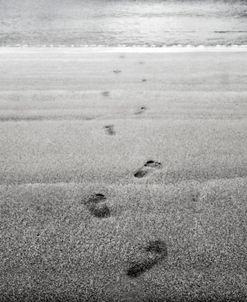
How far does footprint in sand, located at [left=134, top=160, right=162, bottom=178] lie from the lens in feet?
5.72

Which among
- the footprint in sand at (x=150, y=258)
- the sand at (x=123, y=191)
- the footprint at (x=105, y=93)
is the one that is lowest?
the footprint in sand at (x=150, y=258)

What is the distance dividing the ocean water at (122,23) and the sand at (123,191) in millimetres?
2235

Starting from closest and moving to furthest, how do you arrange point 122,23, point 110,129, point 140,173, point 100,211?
point 100,211
point 140,173
point 110,129
point 122,23

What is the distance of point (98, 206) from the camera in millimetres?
1526

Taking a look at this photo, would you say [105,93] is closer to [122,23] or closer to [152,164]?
[152,164]

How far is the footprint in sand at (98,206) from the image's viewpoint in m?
1.48

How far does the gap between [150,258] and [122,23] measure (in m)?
5.49

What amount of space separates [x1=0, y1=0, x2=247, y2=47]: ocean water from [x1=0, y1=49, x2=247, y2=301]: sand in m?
2.24

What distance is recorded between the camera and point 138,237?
1370 millimetres

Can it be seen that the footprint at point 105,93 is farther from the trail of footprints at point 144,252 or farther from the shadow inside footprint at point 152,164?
the trail of footprints at point 144,252

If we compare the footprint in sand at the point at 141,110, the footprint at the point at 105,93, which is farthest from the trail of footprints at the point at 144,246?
the footprint at the point at 105,93

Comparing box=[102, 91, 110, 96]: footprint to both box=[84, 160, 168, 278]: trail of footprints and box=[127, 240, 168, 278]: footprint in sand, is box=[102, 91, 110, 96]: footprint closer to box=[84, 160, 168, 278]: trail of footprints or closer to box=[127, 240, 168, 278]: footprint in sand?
box=[84, 160, 168, 278]: trail of footprints

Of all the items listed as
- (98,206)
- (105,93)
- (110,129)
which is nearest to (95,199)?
(98,206)

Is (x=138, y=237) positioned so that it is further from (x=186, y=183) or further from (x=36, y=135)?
(x=36, y=135)
